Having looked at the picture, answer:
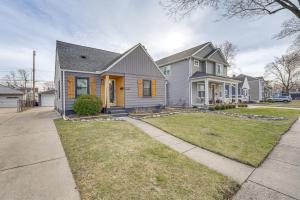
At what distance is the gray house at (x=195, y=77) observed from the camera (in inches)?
650

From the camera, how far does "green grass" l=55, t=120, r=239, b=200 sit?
→ 7.54 ft

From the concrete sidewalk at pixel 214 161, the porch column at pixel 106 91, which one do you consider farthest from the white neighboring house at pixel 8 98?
the concrete sidewalk at pixel 214 161

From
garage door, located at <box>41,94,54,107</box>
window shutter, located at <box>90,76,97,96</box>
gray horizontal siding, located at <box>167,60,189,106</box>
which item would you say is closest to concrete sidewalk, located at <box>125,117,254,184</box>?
window shutter, located at <box>90,76,97,96</box>

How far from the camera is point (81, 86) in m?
10.3

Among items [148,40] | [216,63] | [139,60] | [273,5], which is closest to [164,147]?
[273,5]

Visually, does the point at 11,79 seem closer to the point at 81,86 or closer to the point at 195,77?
the point at 81,86

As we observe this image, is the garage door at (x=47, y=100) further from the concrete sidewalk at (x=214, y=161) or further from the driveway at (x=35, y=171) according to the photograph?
the concrete sidewalk at (x=214, y=161)

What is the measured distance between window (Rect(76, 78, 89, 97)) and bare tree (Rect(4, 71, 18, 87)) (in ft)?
162

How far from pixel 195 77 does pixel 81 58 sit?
36.2ft

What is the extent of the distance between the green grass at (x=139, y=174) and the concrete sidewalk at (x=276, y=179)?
0.92ft

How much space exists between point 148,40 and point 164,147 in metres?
13.4

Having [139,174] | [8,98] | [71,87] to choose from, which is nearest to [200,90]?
[71,87]

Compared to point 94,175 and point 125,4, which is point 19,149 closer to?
point 94,175

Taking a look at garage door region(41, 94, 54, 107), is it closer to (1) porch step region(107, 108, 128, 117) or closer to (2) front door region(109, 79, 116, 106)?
(2) front door region(109, 79, 116, 106)
